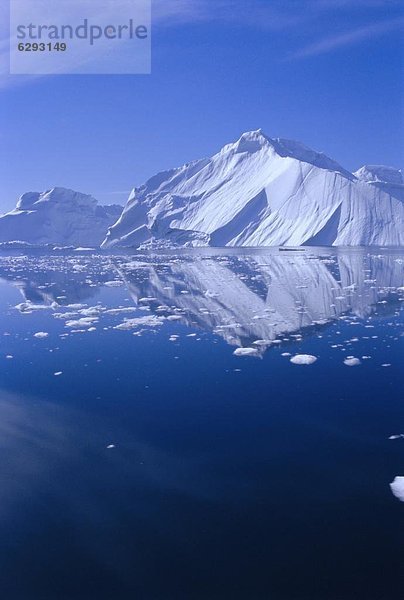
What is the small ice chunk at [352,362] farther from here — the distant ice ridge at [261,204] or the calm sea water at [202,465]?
the distant ice ridge at [261,204]

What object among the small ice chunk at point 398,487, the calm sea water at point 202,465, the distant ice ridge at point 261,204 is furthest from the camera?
the distant ice ridge at point 261,204

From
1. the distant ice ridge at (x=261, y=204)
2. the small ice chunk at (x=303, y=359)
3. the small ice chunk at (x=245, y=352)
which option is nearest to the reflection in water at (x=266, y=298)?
the small ice chunk at (x=245, y=352)

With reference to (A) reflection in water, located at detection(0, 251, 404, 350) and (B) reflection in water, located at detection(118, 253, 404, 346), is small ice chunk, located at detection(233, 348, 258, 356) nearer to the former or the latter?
(A) reflection in water, located at detection(0, 251, 404, 350)

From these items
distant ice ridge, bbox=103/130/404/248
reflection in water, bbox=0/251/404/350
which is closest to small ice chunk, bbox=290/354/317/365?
reflection in water, bbox=0/251/404/350

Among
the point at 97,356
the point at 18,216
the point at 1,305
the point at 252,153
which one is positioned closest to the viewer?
the point at 97,356

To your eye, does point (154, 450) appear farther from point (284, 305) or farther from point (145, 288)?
point (145, 288)

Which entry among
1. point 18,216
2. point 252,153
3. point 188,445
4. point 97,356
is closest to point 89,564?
point 188,445
